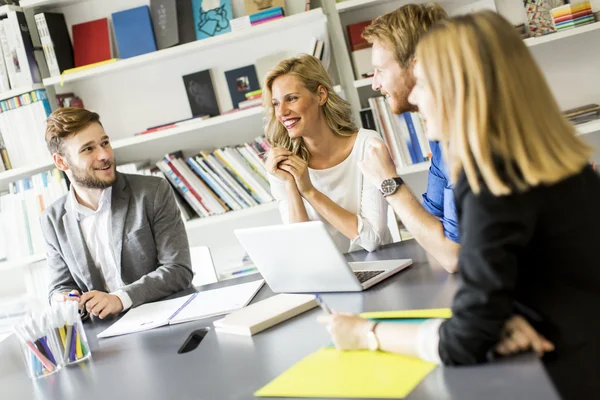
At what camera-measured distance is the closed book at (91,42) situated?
3.25 meters

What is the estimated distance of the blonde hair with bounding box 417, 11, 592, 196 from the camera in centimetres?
98

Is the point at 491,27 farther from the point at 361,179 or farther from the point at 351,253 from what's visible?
the point at 361,179

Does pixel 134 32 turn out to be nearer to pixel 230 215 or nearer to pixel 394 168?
pixel 230 215

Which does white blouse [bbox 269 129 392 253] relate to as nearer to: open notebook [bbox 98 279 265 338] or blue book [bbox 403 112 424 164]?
open notebook [bbox 98 279 265 338]

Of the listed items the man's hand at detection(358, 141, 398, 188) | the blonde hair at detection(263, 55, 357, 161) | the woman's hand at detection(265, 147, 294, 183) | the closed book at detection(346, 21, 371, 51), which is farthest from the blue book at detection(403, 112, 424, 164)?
the man's hand at detection(358, 141, 398, 188)

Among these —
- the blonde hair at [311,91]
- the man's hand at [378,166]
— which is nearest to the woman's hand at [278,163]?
the blonde hair at [311,91]

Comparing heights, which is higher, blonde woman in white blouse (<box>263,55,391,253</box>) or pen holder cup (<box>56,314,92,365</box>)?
blonde woman in white blouse (<box>263,55,391,253</box>)

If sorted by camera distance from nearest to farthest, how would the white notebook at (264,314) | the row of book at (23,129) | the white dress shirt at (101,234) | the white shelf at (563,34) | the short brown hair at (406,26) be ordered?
the white notebook at (264,314), the short brown hair at (406,26), the white dress shirt at (101,234), the white shelf at (563,34), the row of book at (23,129)

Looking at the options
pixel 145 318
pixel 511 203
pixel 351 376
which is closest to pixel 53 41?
pixel 145 318

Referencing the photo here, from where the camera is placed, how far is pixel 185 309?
1.83 meters

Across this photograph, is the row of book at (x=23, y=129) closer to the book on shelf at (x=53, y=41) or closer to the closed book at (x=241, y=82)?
the book on shelf at (x=53, y=41)

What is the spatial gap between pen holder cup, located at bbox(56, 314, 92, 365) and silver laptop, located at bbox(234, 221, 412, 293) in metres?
0.44

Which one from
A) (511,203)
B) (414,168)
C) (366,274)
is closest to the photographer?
(511,203)

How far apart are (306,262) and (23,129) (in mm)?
2118
